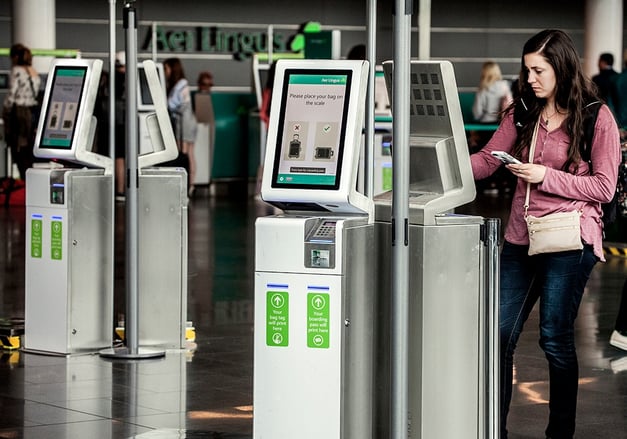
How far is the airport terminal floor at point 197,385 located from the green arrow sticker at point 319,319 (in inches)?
50.0

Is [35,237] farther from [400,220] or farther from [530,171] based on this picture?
[400,220]

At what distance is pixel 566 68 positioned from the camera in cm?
527

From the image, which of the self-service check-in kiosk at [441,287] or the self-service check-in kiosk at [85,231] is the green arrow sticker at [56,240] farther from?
the self-service check-in kiosk at [441,287]

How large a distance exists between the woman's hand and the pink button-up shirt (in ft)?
0.11

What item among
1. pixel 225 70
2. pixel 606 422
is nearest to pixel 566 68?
pixel 606 422

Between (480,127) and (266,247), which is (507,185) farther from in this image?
(266,247)

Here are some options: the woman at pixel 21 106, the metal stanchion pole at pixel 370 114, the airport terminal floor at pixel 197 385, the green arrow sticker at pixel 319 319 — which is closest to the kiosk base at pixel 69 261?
the airport terminal floor at pixel 197 385

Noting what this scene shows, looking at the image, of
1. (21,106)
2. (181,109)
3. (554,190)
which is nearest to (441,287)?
(554,190)

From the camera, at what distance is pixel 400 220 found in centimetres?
466

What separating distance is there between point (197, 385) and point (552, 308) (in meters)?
2.35

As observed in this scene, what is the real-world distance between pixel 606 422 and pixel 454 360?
1561mm

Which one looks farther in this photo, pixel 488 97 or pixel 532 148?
pixel 488 97

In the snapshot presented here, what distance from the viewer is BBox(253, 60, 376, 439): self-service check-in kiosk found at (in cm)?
479

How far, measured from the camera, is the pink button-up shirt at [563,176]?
526cm
